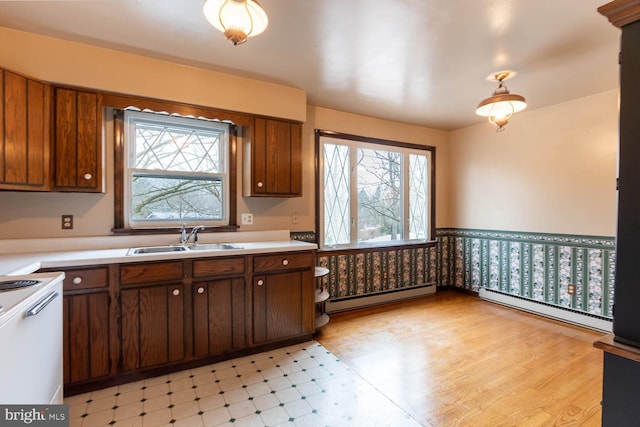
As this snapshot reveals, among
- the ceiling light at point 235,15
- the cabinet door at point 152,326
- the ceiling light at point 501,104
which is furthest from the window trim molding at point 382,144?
the ceiling light at point 235,15

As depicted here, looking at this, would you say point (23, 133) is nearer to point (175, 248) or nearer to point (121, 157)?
point (121, 157)

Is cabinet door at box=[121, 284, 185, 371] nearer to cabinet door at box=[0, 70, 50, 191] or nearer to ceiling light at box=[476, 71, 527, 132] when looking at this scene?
cabinet door at box=[0, 70, 50, 191]

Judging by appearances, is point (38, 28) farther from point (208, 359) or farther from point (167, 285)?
point (208, 359)

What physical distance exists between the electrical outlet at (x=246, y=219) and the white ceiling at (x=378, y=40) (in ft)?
4.46

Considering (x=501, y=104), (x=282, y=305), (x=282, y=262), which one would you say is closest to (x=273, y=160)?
(x=282, y=262)

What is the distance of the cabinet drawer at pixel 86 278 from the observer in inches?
77.5

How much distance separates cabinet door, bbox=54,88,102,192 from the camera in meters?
2.21

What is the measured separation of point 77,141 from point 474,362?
358 centimetres

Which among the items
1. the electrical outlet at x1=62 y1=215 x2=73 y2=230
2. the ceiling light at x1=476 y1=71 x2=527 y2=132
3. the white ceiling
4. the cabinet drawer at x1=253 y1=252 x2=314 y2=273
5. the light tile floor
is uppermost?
the white ceiling

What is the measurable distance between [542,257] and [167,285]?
4.02 meters

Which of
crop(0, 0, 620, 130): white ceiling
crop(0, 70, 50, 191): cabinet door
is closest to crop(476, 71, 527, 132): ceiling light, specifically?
crop(0, 0, 620, 130): white ceiling

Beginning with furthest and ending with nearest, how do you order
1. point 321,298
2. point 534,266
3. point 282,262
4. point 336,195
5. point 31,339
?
point 336,195
point 534,266
point 321,298
point 282,262
point 31,339

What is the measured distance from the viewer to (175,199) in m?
2.85

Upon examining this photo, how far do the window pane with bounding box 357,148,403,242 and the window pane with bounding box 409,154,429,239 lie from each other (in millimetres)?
217
